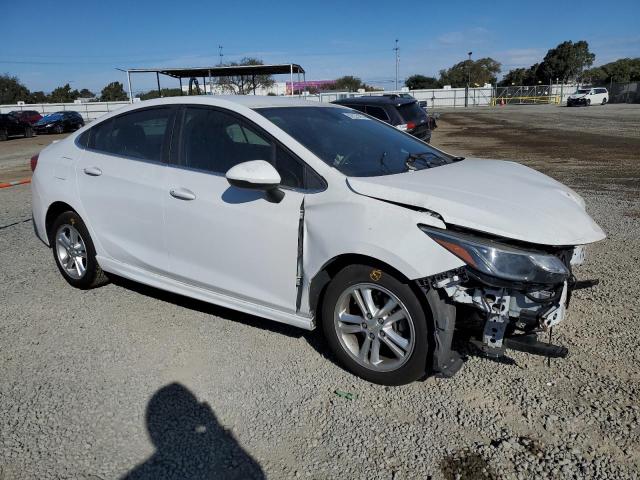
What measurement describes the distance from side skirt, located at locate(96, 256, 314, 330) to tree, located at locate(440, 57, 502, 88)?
338 feet

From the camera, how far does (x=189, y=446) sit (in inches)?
104

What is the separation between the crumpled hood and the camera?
2.76m

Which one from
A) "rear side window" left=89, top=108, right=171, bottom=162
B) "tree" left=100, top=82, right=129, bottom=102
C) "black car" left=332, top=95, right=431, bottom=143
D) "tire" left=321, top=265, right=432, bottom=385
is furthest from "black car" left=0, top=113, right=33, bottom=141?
"tree" left=100, top=82, right=129, bottom=102

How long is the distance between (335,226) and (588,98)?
190 feet

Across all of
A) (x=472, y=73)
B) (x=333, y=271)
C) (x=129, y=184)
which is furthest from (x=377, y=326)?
(x=472, y=73)

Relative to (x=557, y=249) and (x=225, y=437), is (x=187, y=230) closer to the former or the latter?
(x=225, y=437)

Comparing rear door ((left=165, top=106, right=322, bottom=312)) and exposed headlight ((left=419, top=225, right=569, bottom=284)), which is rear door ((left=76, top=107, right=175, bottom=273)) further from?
exposed headlight ((left=419, top=225, right=569, bottom=284))

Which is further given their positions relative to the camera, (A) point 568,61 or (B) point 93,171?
(A) point 568,61

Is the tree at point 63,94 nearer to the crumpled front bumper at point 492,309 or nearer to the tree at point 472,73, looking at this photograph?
the tree at point 472,73

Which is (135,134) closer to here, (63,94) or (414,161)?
(414,161)

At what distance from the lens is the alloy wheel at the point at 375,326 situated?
2.96m

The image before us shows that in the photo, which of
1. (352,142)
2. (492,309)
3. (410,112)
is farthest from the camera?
(410,112)

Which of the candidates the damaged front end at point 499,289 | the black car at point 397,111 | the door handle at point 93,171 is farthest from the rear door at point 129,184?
the black car at point 397,111

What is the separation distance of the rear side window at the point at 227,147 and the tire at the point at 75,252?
4.57ft
